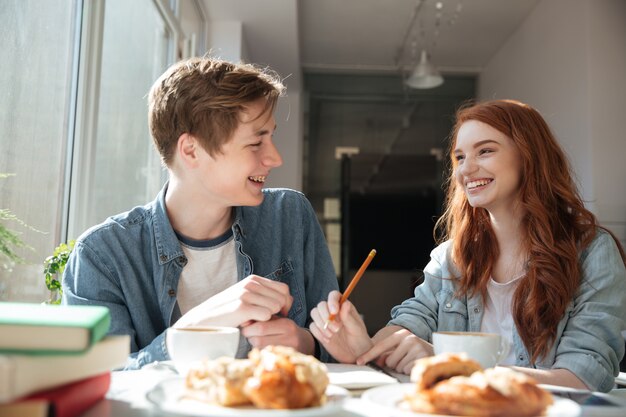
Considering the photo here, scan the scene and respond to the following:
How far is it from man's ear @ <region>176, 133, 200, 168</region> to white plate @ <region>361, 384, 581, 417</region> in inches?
36.5

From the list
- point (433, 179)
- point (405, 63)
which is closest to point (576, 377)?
point (405, 63)

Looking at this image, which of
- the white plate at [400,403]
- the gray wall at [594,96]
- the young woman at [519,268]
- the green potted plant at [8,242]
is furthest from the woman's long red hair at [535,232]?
the gray wall at [594,96]

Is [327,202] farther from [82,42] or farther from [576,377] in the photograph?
[576,377]

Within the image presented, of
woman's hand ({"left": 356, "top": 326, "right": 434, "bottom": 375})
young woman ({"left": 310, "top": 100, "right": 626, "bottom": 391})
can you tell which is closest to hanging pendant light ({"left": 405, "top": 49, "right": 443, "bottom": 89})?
young woman ({"left": 310, "top": 100, "right": 626, "bottom": 391})

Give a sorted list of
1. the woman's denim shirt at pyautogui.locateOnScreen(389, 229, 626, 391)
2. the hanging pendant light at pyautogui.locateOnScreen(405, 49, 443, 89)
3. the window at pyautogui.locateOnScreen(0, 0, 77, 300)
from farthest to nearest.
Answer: the hanging pendant light at pyautogui.locateOnScreen(405, 49, 443, 89) < the window at pyautogui.locateOnScreen(0, 0, 77, 300) < the woman's denim shirt at pyautogui.locateOnScreen(389, 229, 626, 391)

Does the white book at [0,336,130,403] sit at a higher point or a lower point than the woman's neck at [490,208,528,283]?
lower

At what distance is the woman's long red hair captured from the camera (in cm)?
144

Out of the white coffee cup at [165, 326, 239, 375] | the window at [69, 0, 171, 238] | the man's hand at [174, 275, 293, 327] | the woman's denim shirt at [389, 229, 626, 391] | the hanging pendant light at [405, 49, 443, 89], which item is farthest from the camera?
the hanging pendant light at [405, 49, 443, 89]

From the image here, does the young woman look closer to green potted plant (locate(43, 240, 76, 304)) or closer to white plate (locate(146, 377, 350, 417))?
white plate (locate(146, 377, 350, 417))

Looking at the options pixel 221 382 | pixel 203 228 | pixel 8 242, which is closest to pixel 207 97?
pixel 203 228

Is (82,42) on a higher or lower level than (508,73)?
lower

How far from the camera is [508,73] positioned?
19.0ft

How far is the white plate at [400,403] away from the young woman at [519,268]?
492 millimetres

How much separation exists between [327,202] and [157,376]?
610 cm
